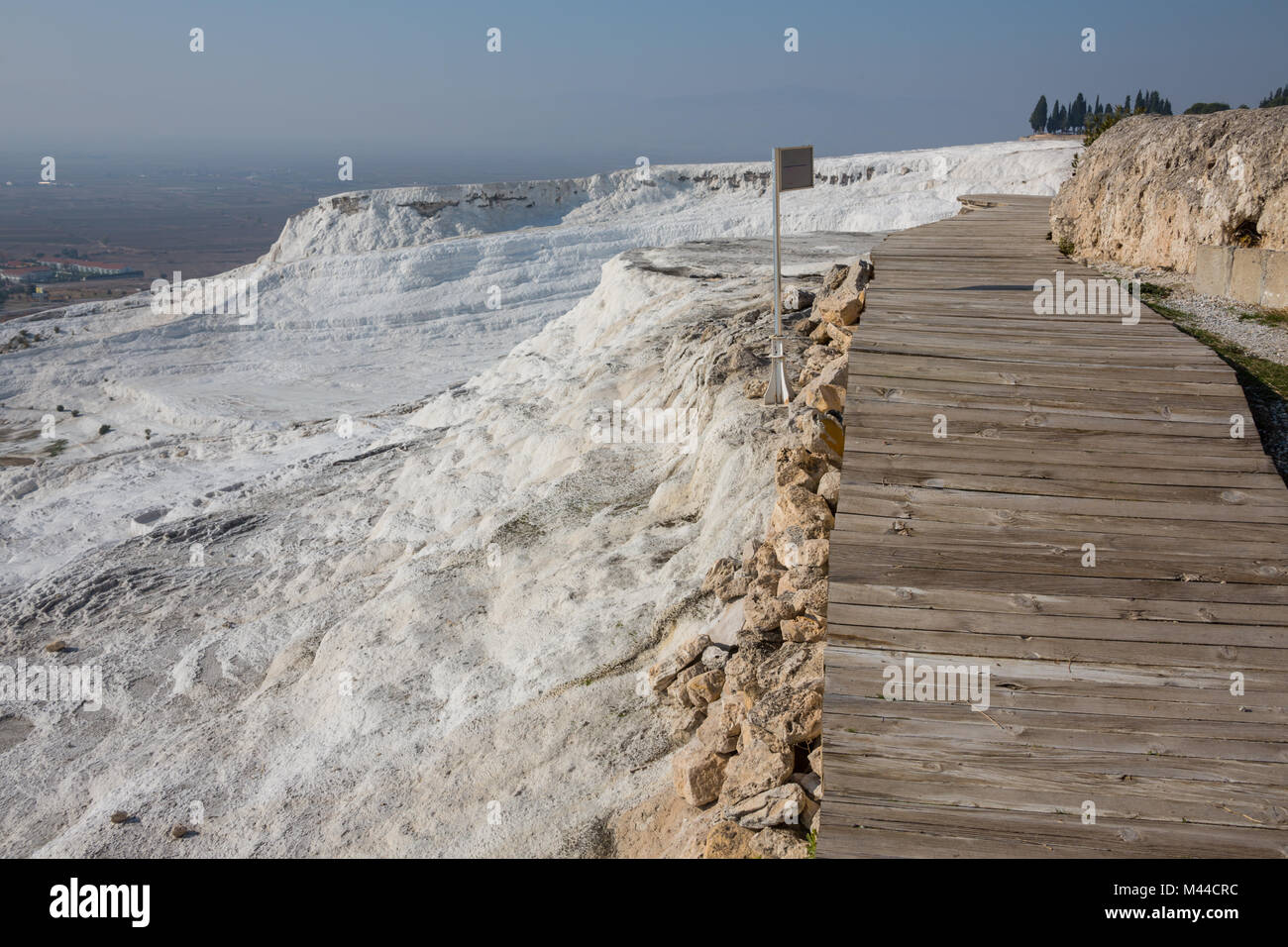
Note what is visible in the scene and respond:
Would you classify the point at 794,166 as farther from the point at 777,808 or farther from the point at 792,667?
the point at 777,808

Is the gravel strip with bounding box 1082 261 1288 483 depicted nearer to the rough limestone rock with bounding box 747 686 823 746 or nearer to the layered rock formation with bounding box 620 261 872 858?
the layered rock formation with bounding box 620 261 872 858

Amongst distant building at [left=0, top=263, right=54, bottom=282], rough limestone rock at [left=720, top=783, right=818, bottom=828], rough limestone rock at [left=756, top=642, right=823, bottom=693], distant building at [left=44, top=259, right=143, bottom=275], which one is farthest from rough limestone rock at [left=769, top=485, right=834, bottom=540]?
distant building at [left=44, top=259, right=143, bottom=275]

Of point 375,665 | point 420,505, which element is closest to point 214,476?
point 420,505

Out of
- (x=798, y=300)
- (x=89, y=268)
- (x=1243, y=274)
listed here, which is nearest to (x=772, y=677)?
(x=1243, y=274)

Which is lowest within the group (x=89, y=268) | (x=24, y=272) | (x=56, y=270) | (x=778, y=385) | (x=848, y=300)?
(x=778, y=385)

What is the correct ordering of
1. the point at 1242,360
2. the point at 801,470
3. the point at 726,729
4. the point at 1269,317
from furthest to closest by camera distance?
the point at 1269,317, the point at 1242,360, the point at 801,470, the point at 726,729

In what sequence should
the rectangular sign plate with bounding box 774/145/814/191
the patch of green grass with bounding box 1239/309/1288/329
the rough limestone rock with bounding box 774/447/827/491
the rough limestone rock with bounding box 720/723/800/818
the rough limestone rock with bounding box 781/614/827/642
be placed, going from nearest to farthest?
1. the rough limestone rock with bounding box 720/723/800/818
2. the rough limestone rock with bounding box 781/614/827/642
3. the rough limestone rock with bounding box 774/447/827/491
4. the patch of green grass with bounding box 1239/309/1288/329
5. the rectangular sign plate with bounding box 774/145/814/191
